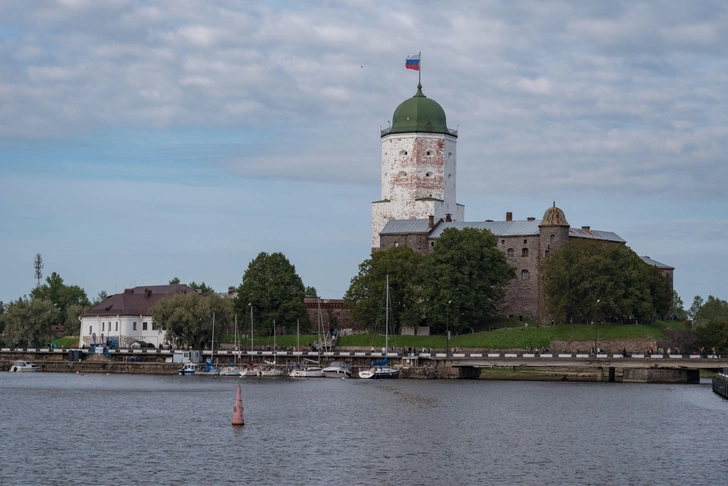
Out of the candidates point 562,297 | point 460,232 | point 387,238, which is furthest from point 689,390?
point 387,238

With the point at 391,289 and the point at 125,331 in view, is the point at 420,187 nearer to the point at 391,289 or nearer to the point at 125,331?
the point at 391,289

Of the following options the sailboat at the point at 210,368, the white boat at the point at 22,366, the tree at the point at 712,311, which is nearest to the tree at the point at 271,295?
the sailboat at the point at 210,368

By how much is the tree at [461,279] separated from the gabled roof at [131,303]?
28997 millimetres

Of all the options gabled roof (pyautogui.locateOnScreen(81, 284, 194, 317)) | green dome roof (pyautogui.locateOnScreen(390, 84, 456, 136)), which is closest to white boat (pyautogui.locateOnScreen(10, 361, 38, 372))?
gabled roof (pyautogui.locateOnScreen(81, 284, 194, 317))

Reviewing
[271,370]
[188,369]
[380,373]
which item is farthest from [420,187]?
[380,373]

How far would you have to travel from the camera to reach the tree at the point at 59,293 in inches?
6280

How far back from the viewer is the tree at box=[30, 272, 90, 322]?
160m

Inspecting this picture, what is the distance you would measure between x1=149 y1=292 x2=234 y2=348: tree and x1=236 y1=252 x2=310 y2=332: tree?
125 inches

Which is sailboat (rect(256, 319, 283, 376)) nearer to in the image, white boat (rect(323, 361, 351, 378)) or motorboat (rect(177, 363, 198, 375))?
white boat (rect(323, 361, 351, 378))

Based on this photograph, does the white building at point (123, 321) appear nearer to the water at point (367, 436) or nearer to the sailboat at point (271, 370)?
the sailboat at point (271, 370)

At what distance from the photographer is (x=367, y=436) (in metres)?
49.7

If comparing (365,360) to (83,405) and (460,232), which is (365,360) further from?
(83,405)

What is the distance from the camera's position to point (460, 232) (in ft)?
359

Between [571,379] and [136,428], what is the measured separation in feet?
150
